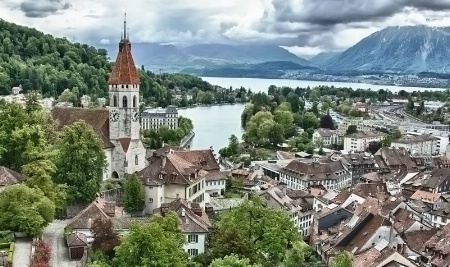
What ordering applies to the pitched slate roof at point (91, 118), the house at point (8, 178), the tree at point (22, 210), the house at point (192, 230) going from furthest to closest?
the pitched slate roof at point (91, 118), the house at point (8, 178), the house at point (192, 230), the tree at point (22, 210)

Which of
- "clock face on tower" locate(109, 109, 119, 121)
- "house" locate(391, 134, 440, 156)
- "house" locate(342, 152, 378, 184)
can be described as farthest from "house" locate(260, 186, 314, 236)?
"house" locate(391, 134, 440, 156)

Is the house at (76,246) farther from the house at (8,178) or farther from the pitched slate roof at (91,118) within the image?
the pitched slate roof at (91,118)

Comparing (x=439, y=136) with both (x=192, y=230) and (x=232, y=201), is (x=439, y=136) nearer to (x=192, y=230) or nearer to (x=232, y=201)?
(x=232, y=201)

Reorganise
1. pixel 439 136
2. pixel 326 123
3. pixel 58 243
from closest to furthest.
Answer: pixel 58 243
pixel 439 136
pixel 326 123

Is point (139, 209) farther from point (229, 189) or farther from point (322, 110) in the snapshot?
point (322, 110)

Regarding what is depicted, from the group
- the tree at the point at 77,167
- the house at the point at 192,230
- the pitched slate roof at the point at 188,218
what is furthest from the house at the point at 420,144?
the house at the point at 192,230

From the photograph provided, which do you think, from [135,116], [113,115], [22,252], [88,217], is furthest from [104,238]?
[113,115]
